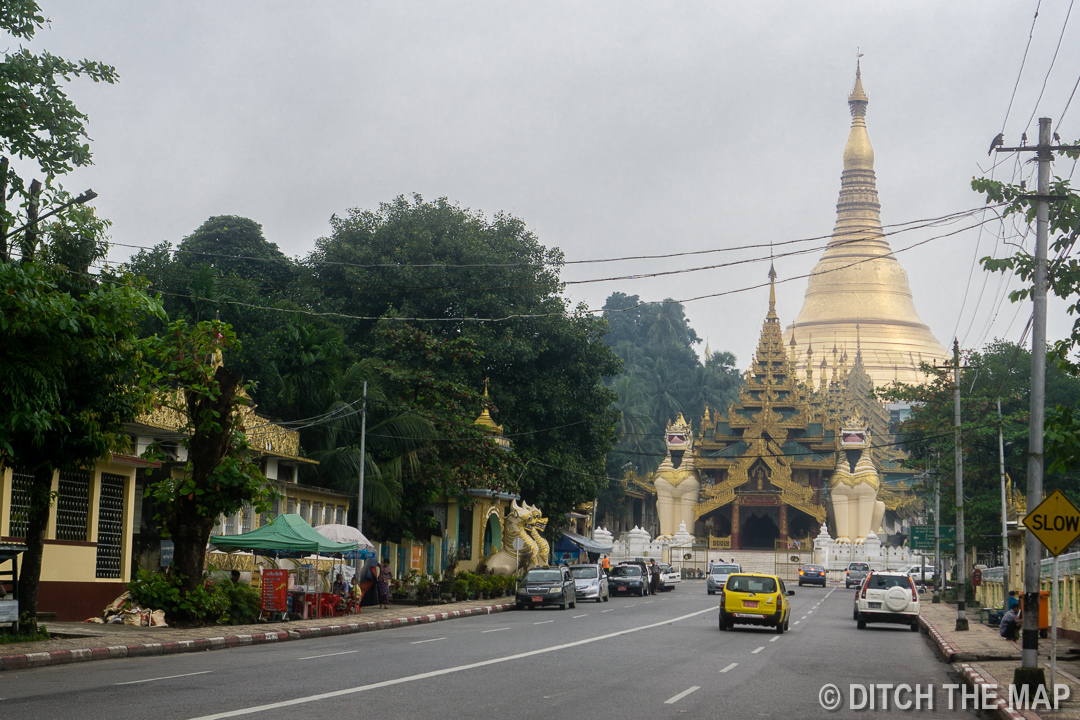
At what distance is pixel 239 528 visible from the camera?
32.6 m

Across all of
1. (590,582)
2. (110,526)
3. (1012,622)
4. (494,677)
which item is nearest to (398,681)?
(494,677)

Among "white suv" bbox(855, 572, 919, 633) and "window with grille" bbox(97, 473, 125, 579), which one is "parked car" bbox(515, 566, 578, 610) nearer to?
"white suv" bbox(855, 572, 919, 633)

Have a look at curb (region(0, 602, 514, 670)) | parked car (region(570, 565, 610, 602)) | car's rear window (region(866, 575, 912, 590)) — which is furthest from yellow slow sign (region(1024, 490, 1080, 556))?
parked car (region(570, 565, 610, 602))

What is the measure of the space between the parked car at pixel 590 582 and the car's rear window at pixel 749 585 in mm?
15510

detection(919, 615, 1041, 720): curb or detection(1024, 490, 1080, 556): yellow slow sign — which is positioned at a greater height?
detection(1024, 490, 1080, 556): yellow slow sign

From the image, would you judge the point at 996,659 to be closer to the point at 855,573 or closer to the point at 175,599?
the point at 175,599

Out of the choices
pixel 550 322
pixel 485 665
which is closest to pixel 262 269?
pixel 550 322

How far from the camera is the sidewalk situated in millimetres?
13383

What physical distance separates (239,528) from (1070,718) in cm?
2443

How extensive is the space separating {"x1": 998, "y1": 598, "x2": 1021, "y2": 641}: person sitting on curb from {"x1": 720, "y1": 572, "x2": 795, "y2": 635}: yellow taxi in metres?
4.55

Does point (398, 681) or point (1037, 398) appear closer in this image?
point (398, 681)

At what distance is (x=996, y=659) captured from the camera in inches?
784

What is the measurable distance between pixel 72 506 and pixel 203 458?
359 centimetres

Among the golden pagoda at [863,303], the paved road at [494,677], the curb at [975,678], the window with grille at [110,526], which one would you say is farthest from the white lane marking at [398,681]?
the golden pagoda at [863,303]
